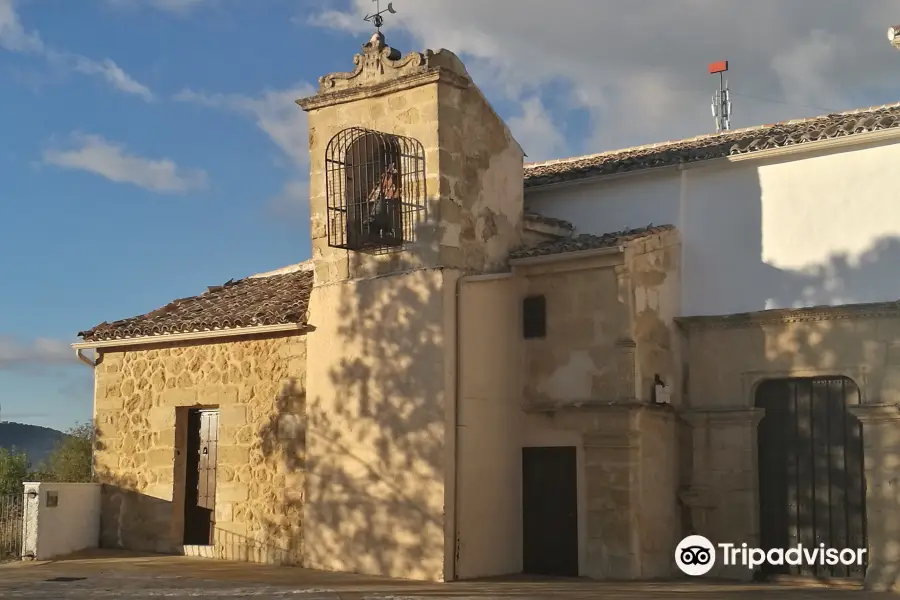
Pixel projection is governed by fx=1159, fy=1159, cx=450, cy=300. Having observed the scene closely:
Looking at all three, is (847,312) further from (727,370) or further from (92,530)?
(92,530)

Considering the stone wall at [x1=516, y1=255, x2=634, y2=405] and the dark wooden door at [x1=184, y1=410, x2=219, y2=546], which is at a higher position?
the stone wall at [x1=516, y1=255, x2=634, y2=405]

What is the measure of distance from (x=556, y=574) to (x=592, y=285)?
11.1 feet

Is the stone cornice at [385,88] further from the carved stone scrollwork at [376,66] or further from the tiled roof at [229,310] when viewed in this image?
the tiled roof at [229,310]

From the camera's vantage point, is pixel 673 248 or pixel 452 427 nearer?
pixel 452 427

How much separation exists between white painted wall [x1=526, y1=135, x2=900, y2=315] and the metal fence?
876cm

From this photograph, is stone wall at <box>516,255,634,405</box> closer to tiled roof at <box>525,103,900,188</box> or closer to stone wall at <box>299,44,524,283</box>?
stone wall at <box>299,44,524,283</box>

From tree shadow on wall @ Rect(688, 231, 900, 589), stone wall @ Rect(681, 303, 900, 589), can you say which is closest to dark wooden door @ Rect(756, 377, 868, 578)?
tree shadow on wall @ Rect(688, 231, 900, 589)

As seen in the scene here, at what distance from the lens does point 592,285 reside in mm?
13484

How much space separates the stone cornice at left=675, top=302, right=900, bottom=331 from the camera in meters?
12.7

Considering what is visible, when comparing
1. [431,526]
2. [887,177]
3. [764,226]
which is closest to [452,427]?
[431,526]

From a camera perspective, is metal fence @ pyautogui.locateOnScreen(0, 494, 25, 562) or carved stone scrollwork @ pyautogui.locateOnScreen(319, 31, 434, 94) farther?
metal fence @ pyautogui.locateOnScreen(0, 494, 25, 562)

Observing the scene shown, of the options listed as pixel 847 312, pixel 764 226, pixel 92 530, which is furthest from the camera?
pixel 92 530

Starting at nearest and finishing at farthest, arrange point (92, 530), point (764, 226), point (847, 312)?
point (847, 312), point (764, 226), point (92, 530)

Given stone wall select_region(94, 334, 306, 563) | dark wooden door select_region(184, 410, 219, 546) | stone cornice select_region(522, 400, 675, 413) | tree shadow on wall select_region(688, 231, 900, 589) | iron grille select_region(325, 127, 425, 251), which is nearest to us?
tree shadow on wall select_region(688, 231, 900, 589)
